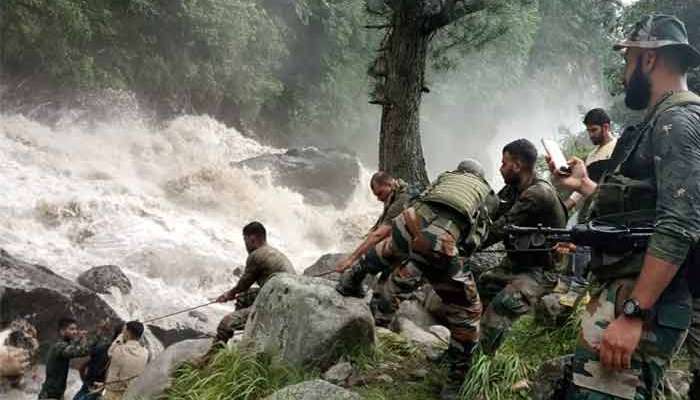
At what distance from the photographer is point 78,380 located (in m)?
7.50

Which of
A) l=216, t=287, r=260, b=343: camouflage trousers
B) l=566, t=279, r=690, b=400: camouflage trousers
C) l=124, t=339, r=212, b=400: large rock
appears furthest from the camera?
l=216, t=287, r=260, b=343: camouflage trousers

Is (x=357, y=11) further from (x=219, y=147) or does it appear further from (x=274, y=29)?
(x=219, y=147)

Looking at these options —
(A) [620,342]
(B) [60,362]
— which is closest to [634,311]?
(A) [620,342]

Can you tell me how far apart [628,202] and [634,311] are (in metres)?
0.50

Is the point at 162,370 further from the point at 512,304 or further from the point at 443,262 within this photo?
the point at 512,304

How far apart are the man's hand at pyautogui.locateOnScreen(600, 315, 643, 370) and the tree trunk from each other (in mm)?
5961

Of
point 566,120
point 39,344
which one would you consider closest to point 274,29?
point 39,344

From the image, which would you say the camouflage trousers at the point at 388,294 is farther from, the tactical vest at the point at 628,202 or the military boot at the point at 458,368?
the tactical vest at the point at 628,202

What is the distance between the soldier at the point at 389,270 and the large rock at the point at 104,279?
17.8ft

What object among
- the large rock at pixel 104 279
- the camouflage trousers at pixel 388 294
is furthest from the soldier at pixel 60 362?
the large rock at pixel 104 279

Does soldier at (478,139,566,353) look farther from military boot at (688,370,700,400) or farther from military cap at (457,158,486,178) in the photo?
military boot at (688,370,700,400)

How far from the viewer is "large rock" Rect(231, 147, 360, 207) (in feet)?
62.5

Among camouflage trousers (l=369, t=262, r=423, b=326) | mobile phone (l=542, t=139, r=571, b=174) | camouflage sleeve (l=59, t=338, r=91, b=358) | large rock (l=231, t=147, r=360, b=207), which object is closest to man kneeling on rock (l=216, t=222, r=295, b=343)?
camouflage trousers (l=369, t=262, r=423, b=326)

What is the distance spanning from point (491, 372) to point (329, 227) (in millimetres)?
13020
